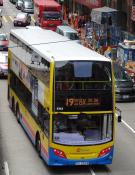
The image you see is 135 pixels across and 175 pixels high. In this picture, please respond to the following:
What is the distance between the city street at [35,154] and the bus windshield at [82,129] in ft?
3.57

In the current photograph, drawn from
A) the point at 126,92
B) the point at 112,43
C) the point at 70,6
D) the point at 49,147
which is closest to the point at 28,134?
the point at 49,147

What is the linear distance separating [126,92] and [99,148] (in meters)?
13.2

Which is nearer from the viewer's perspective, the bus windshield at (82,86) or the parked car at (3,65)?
the bus windshield at (82,86)

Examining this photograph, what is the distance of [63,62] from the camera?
62.4 ft

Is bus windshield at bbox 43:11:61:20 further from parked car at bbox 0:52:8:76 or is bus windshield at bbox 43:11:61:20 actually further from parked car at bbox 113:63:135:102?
parked car at bbox 113:63:135:102

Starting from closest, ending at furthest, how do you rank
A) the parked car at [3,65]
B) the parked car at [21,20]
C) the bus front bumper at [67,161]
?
the bus front bumper at [67,161] → the parked car at [3,65] → the parked car at [21,20]

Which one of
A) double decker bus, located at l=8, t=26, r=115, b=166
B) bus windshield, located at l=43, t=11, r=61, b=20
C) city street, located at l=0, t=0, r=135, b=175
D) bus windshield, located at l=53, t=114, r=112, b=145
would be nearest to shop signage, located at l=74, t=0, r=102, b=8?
bus windshield, located at l=43, t=11, r=61, b=20

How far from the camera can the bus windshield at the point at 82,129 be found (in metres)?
19.0

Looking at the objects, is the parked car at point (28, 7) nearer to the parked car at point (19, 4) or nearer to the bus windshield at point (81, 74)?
the parked car at point (19, 4)

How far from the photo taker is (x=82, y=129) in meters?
19.3

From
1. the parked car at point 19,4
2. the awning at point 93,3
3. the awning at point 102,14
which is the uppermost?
the awning at point 102,14

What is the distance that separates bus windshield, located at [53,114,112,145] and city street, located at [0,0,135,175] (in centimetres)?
109

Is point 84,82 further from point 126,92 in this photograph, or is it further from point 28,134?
point 126,92

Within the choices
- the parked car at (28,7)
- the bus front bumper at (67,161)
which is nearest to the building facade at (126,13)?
the parked car at (28,7)
